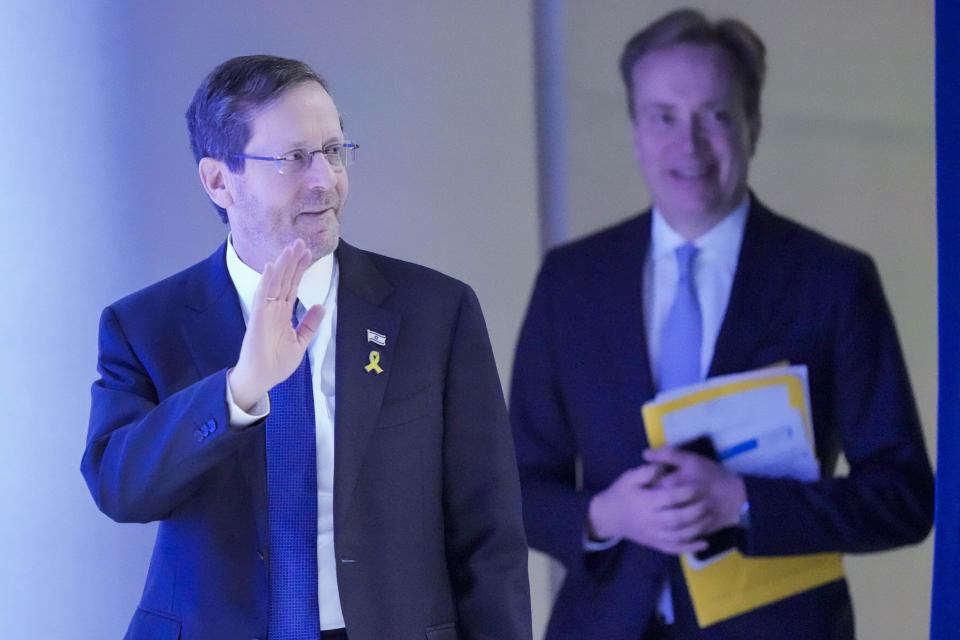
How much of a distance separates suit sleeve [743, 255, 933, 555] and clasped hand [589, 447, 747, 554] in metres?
0.06

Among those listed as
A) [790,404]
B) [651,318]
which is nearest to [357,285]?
[651,318]

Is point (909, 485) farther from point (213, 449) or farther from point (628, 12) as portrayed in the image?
point (213, 449)

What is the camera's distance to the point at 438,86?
8.68 feet

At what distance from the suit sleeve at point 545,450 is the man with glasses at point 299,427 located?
17.0 inches

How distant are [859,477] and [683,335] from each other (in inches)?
17.2

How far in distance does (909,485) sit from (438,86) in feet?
4.52

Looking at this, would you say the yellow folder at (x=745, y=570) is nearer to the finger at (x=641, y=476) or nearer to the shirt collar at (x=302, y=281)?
the finger at (x=641, y=476)

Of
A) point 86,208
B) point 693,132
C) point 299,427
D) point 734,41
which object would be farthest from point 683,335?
point 86,208

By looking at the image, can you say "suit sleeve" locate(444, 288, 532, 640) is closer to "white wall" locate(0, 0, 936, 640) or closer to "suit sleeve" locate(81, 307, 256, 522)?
"suit sleeve" locate(81, 307, 256, 522)

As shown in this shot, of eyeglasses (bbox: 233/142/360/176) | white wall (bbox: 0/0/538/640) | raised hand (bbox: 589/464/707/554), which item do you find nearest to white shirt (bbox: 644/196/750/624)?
raised hand (bbox: 589/464/707/554)

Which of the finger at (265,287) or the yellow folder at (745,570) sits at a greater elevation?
the finger at (265,287)

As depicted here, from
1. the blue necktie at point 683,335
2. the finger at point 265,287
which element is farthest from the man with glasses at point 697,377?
the finger at point 265,287

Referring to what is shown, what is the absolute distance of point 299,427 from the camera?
1715mm

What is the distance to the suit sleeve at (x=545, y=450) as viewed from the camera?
2244mm
